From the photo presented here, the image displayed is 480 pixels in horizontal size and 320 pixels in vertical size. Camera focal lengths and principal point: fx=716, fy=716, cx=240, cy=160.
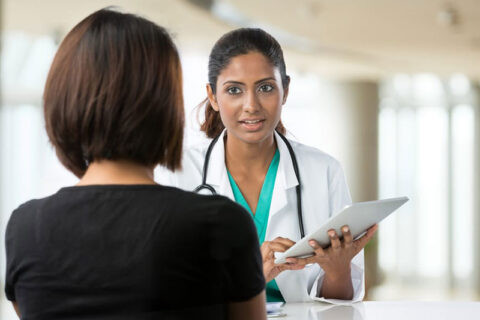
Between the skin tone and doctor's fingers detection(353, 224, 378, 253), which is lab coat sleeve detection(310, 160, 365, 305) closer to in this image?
the skin tone

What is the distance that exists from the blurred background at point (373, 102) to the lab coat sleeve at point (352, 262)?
3676 mm

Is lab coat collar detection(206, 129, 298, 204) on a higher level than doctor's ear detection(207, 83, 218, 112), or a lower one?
lower

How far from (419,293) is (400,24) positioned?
530cm

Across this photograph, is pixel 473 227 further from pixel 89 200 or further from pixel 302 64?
pixel 89 200

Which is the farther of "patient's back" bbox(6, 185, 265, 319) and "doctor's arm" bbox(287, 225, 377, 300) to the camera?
"doctor's arm" bbox(287, 225, 377, 300)

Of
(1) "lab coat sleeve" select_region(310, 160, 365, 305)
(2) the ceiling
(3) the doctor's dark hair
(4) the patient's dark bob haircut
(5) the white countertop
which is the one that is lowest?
(5) the white countertop

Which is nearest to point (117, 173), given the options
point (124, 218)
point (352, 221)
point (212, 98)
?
point (124, 218)

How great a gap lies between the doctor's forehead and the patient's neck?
102cm

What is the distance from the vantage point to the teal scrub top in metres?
2.14

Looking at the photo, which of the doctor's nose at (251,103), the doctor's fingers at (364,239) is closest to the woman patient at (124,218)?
the doctor's fingers at (364,239)

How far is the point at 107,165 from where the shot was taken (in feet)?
3.95

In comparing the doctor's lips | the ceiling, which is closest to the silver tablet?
the doctor's lips

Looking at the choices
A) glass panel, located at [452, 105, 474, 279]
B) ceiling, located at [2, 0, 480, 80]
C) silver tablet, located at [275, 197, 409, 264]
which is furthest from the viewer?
glass panel, located at [452, 105, 474, 279]

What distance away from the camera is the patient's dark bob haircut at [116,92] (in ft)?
3.79
